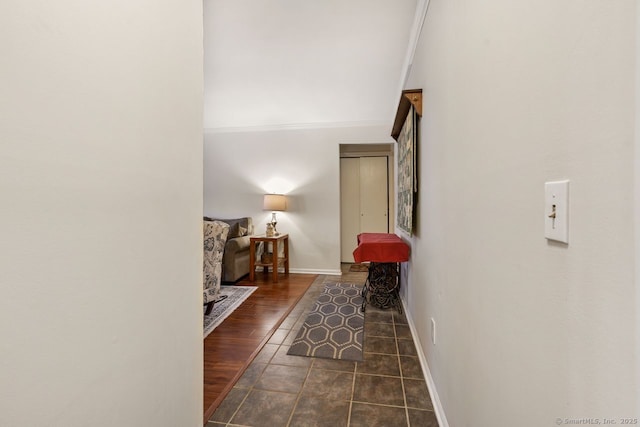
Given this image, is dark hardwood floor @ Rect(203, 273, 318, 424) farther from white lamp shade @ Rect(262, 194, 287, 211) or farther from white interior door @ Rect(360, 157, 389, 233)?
white interior door @ Rect(360, 157, 389, 233)

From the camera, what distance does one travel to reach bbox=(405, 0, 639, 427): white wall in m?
0.43

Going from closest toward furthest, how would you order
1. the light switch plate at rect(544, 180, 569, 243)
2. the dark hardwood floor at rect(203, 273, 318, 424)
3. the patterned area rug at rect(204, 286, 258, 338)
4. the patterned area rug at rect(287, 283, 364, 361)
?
the light switch plate at rect(544, 180, 569, 243), the dark hardwood floor at rect(203, 273, 318, 424), the patterned area rug at rect(287, 283, 364, 361), the patterned area rug at rect(204, 286, 258, 338)

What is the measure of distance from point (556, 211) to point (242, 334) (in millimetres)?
2495

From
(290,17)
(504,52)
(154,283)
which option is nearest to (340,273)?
(290,17)

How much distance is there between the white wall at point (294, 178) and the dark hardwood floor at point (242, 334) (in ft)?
2.79

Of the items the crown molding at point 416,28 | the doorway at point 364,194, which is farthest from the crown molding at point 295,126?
the crown molding at point 416,28

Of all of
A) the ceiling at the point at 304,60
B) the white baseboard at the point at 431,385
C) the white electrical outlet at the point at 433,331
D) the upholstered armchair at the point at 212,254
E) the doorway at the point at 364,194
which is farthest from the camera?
the doorway at the point at 364,194

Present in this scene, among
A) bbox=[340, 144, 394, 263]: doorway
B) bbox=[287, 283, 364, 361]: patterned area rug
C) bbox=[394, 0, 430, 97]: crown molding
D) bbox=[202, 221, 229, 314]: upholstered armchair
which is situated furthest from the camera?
bbox=[340, 144, 394, 263]: doorway

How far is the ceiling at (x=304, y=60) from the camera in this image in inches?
91.2

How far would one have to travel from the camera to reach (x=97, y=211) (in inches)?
31.5

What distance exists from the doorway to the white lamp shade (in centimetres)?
157

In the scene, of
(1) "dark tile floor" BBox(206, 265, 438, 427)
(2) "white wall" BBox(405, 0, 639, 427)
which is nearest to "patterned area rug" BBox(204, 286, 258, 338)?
(1) "dark tile floor" BBox(206, 265, 438, 427)

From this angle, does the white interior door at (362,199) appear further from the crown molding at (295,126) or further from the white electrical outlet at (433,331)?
the white electrical outlet at (433,331)

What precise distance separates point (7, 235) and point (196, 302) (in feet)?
2.52
